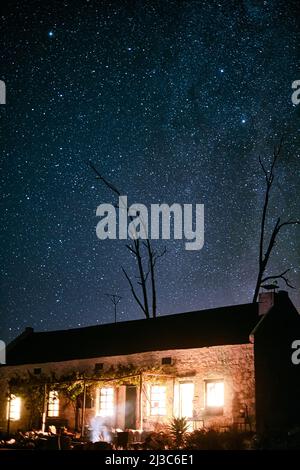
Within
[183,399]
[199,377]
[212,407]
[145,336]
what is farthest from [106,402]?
[212,407]

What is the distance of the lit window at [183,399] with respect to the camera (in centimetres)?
2194

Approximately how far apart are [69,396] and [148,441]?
723 cm

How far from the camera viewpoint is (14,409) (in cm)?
2786

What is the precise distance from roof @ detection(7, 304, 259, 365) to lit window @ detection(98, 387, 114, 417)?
1.51 m

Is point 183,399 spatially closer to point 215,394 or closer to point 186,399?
point 186,399

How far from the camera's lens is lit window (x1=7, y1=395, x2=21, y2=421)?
90.4ft

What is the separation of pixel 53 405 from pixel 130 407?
14.6ft

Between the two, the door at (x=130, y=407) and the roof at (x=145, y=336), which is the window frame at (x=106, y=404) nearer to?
the door at (x=130, y=407)

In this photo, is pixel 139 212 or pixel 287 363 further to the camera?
pixel 139 212

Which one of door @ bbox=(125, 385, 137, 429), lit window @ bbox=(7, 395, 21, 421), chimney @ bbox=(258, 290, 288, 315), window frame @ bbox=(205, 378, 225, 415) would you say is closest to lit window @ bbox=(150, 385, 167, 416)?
door @ bbox=(125, 385, 137, 429)

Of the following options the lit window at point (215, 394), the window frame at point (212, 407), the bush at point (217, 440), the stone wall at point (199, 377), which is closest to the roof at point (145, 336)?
the stone wall at point (199, 377)
